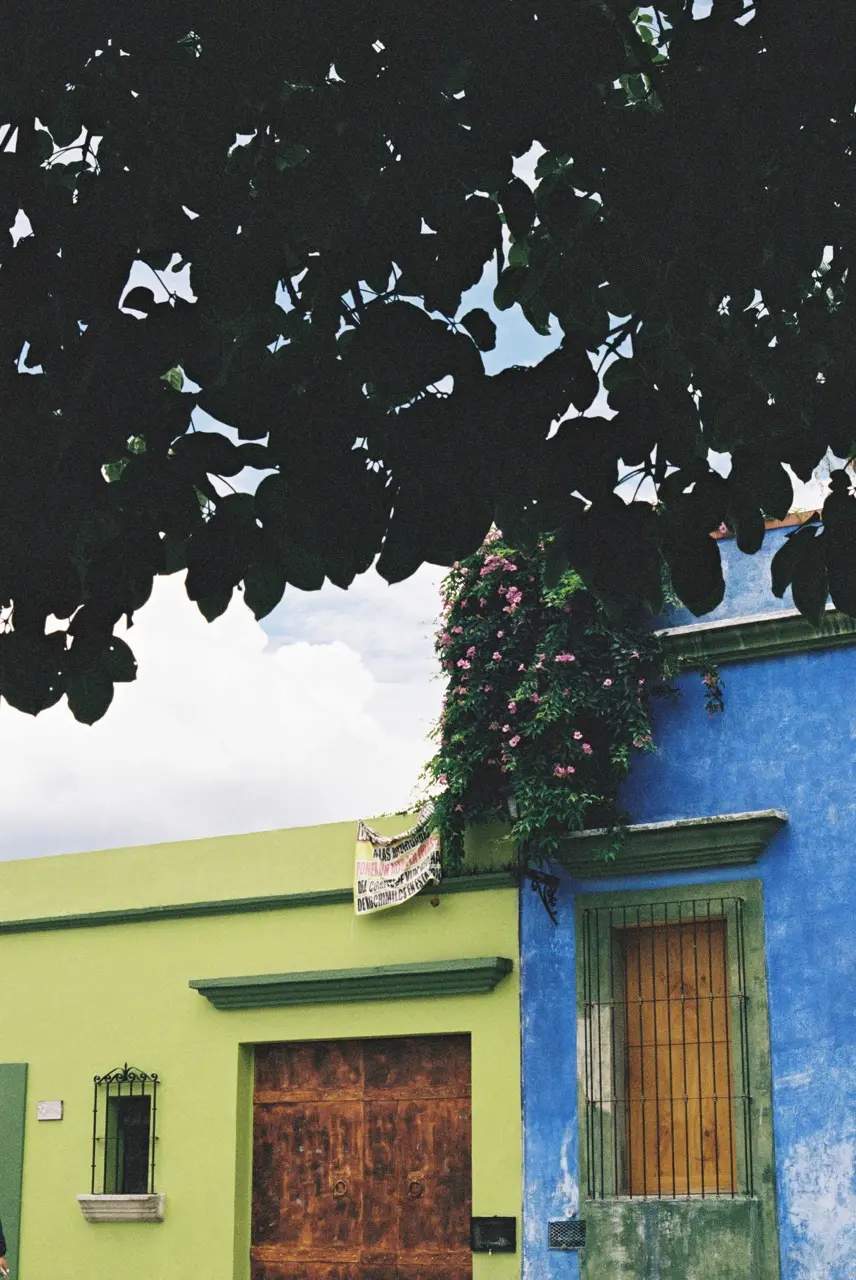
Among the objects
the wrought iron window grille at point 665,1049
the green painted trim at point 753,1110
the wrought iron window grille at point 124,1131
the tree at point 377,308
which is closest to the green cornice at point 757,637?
the green painted trim at point 753,1110

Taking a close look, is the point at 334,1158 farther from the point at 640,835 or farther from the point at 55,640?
the point at 55,640

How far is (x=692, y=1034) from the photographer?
10758mm

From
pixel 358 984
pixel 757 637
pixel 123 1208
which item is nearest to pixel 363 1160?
pixel 358 984

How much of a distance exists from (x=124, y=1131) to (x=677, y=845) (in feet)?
16.7

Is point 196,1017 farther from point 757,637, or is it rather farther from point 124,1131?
point 757,637

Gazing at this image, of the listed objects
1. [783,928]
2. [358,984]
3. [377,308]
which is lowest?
[358,984]

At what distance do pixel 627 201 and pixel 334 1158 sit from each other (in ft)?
29.9

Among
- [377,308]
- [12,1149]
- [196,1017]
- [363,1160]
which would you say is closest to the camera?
[377,308]

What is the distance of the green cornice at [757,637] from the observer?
1063 centimetres

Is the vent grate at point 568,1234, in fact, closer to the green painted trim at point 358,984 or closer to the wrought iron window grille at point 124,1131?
the green painted trim at point 358,984

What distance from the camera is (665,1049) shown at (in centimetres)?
1084

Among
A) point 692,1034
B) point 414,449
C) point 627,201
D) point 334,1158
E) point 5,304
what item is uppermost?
point 627,201

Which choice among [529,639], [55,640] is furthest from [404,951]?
[55,640]

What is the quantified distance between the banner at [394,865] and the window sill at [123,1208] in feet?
8.55
